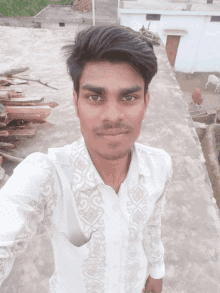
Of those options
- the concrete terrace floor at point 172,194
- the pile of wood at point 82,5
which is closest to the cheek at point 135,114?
the concrete terrace floor at point 172,194

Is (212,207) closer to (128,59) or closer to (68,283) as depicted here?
(68,283)

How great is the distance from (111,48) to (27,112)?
2628 mm

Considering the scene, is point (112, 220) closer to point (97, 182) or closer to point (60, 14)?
point (97, 182)

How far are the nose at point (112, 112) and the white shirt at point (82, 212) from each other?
0.24 metres

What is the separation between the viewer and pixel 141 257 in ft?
4.07

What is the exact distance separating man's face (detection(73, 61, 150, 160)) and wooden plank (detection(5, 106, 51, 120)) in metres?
2.44

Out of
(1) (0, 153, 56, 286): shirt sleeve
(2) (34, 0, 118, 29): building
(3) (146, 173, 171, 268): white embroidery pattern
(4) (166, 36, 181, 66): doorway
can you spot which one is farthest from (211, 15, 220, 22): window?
(1) (0, 153, 56, 286): shirt sleeve

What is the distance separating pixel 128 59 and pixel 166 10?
1395 cm

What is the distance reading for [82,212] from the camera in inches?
38.2

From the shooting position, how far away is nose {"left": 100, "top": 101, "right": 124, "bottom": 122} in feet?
2.81

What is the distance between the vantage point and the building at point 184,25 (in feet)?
39.0

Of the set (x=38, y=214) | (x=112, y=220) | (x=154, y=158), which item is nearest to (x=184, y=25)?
(x=154, y=158)

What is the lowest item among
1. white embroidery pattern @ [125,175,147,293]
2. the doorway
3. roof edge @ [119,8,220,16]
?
the doorway

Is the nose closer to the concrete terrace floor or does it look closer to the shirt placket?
the shirt placket
